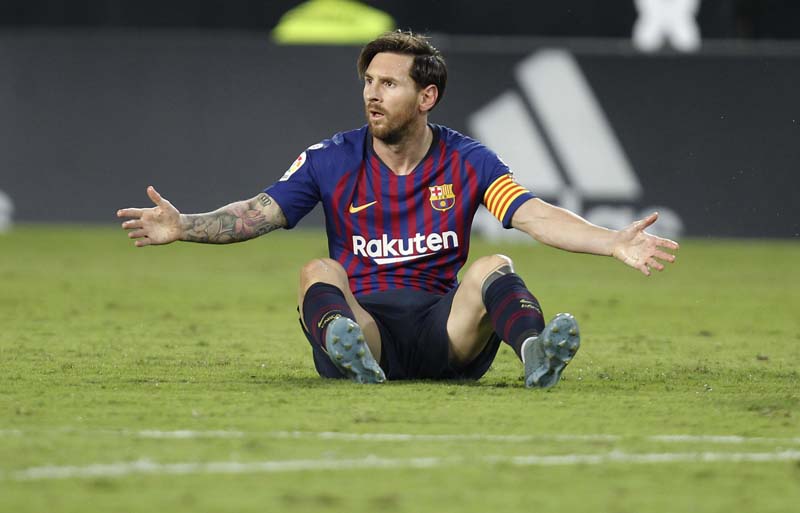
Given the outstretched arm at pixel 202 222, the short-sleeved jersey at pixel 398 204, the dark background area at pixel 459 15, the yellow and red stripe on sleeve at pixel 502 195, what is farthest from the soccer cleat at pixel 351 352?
the dark background area at pixel 459 15

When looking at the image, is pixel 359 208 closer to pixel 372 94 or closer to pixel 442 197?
pixel 442 197

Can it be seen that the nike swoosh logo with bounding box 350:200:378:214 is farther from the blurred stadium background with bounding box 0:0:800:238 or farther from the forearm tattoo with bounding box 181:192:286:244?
the blurred stadium background with bounding box 0:0:800:238

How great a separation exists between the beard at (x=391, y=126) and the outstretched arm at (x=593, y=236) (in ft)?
1.92

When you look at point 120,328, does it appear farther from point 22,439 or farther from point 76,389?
point 22,439

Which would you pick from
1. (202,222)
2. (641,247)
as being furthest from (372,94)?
(641,247)

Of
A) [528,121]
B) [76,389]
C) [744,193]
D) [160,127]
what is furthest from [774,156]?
[76,389]

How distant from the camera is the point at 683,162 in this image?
16.7 meters

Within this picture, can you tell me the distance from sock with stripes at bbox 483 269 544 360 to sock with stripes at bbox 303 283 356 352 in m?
0.55

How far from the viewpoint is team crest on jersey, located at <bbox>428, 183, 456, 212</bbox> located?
6230mm

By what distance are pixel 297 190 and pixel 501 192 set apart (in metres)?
0.86

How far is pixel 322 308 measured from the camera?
5.82 m

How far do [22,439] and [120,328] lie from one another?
416cm

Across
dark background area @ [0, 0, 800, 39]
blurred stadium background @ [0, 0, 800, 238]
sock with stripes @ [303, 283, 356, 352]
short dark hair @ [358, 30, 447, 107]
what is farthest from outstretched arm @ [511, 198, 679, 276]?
dark background area @ [0, 0, 800, 39]

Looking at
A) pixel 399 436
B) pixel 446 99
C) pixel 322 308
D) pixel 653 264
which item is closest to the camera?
pixel 399 436
